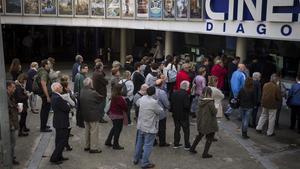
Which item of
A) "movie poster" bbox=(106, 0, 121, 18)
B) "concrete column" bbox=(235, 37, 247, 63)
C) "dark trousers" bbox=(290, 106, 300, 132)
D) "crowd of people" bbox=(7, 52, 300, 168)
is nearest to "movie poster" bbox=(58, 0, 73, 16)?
"movie poster" bbox=(106, 0, 121, 18)

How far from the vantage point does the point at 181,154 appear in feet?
34.1

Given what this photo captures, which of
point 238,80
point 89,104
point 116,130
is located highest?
point 238,80

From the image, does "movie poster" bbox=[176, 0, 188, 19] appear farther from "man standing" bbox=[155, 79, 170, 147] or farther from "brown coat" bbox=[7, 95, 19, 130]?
"brown coat" bbox=[7, 95, 19, 130]

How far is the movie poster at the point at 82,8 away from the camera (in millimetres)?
21375

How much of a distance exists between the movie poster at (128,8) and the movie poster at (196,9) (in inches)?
147

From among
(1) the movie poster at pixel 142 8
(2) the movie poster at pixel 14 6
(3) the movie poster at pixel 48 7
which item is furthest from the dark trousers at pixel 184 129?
(2) the movie poster at pixel 14 6

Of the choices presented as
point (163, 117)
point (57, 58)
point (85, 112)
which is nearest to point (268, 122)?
point (163, 117)

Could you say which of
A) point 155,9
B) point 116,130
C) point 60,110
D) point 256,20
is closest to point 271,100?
point 256,20

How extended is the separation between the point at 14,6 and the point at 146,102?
14.0m

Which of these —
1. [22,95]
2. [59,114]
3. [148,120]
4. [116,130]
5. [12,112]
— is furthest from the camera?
[22,95]

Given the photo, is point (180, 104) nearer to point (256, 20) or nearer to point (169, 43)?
point (256, 20)

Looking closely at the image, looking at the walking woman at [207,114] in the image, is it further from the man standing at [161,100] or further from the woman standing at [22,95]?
the woman standing at [22,95]

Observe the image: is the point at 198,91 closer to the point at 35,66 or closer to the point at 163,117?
the point at 163,117

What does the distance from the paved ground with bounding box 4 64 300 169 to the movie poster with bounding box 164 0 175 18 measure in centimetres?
728
